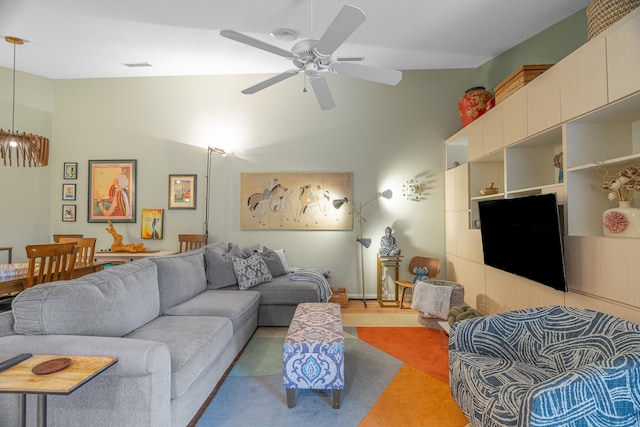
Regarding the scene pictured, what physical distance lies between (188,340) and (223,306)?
0.79 m

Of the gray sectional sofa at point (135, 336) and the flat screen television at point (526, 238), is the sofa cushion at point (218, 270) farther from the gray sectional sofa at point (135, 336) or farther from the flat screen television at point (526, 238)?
the flat screen television at point (526, 238)

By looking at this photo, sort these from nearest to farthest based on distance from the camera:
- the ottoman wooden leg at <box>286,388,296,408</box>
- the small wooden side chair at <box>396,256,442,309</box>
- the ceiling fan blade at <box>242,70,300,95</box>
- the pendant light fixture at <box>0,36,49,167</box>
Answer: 1. the ottoman wooden leg at <box>286,388,296,408</box>
2. the ceiling fan blade at <box>242,70,300,95</box>
3. the pendant light fixture at <box>0,36,49,167</box>
4. the small wooden side chair at <box>396,256,442,309</box>

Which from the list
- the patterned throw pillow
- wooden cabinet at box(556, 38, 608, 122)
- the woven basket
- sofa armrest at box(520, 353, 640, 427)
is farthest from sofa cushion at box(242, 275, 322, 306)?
the woven basket

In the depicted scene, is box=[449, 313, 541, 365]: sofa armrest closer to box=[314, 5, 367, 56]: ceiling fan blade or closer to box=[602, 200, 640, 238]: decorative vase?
box=[602, 200, 640, 238]: decorative vase

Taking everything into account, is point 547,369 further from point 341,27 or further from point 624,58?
point 341,27

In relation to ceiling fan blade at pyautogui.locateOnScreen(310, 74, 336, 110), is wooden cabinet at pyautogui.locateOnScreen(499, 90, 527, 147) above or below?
below

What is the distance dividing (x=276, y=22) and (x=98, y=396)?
11.8 feet

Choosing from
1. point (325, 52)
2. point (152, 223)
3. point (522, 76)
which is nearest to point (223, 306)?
point (325, 52)

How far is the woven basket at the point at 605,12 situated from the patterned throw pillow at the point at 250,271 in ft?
11.5

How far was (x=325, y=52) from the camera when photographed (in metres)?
2.38

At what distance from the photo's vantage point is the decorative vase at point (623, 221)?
1915mm

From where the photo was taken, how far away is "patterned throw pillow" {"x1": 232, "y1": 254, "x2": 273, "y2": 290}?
11.6 feet

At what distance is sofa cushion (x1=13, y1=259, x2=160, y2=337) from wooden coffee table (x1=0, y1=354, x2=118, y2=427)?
0.38m

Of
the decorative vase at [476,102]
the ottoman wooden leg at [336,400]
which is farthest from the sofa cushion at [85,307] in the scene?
the decorative vase at [476,102]
